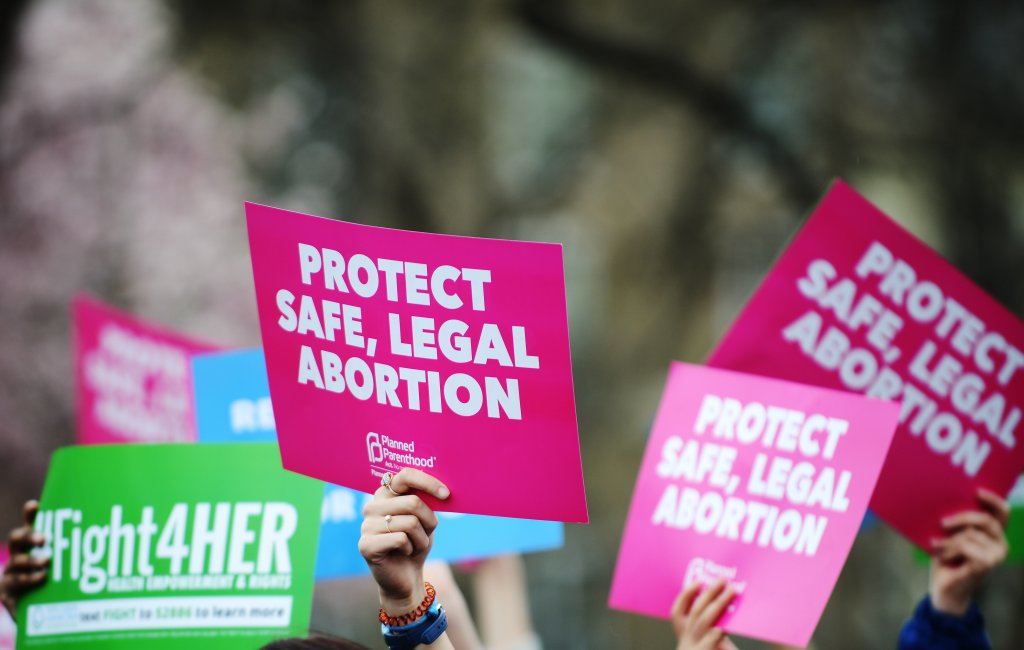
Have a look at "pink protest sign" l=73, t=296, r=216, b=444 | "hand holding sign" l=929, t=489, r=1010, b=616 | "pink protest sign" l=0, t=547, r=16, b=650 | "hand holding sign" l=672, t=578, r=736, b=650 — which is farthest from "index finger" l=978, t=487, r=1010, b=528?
"pink protest sign" l=0, t=547, r=16, b=650

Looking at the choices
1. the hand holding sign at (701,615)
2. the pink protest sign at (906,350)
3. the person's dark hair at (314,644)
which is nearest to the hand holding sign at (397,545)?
the person's dark hair at (314,644)

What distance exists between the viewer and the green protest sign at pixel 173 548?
2244 mm

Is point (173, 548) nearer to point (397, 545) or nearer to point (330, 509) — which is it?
point (330, 509)

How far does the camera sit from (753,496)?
2361 mm

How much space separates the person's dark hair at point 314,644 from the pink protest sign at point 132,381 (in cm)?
127

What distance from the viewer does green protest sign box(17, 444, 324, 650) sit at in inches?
88.4

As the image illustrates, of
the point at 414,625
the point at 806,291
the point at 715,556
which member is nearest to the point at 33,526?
the point at 414,625

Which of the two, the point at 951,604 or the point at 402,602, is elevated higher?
the point at 951,604

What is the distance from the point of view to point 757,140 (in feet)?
27.9

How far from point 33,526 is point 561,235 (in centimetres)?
829

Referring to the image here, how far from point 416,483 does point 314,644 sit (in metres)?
0.33

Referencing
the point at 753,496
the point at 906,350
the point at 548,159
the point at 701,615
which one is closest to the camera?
the point at 701,615

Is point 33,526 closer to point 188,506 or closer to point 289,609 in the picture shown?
point 188,506

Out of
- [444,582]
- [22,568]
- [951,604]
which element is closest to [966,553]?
[951,604]
